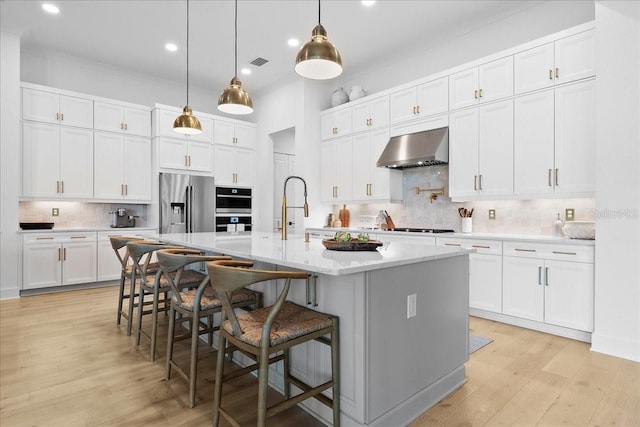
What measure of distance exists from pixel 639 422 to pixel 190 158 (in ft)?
19.9

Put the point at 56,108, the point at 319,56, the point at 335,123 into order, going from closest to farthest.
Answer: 1. the point at 319,56
2. the point at 56,108
3. the point at 335,123

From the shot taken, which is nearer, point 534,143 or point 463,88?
point 534,143

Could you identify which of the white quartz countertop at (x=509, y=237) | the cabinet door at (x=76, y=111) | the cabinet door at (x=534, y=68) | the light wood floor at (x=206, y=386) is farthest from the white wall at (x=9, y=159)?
the cabinet door at (x=534, y=68)

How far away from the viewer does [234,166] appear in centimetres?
670

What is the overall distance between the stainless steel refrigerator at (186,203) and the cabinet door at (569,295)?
4.98 meters

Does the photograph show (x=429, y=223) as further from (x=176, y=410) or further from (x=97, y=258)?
(x=97, y=258)

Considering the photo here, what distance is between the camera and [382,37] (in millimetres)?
4824

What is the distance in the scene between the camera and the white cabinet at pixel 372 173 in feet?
16.9

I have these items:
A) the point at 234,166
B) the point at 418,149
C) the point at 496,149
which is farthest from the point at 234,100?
the point at 234,166

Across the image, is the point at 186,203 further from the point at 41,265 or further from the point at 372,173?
the point at 372,173

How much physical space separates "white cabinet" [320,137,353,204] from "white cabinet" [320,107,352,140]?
0.37ft

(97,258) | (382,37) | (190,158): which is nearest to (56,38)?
(190,158)

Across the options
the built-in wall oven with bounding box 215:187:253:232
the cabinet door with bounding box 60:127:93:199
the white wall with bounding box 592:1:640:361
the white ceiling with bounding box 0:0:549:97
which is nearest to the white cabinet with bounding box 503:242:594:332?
the white wall with bounding box 592:1:640:361

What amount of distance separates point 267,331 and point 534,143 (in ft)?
11.1
